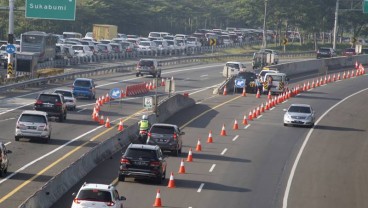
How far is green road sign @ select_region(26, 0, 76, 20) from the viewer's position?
70.8 m

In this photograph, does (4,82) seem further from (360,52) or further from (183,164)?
(360,52)

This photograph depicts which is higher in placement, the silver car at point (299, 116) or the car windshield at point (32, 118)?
the car windshield at point (32, 118)

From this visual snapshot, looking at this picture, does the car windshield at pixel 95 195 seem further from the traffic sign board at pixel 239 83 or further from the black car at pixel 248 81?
the black car at pixel 248 81

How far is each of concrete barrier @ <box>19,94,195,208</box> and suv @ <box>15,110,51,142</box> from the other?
319 cm

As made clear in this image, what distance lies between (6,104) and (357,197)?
97.0 feet

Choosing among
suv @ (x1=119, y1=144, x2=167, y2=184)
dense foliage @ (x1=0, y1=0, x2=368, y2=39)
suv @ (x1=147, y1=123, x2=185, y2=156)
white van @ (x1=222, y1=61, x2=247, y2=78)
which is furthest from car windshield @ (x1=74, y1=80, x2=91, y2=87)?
dense foliage @ (x1=0, y1=0, x2=368, y2=39)

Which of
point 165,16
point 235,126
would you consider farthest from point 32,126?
point 165,16

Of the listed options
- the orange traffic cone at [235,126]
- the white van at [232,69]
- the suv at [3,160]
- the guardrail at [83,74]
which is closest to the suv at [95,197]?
the suv at [3,160]

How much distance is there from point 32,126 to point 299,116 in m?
18.5

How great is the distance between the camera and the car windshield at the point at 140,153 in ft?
108

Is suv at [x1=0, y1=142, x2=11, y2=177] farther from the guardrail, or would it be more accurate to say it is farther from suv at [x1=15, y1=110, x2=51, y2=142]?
the guardrail

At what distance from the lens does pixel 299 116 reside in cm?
5422

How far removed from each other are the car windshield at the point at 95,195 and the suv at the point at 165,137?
1552cm

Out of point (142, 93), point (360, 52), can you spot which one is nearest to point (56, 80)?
point (142, 93)
